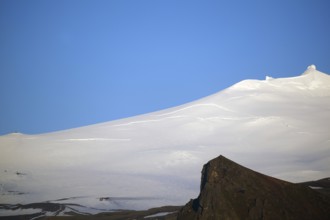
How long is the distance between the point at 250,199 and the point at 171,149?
3242 inches

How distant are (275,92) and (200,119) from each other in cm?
3832

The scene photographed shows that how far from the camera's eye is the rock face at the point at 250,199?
677 inches

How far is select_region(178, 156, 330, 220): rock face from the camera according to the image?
1719 centimetres

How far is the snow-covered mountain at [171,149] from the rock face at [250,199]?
4122 cm

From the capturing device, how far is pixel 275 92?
474 ft

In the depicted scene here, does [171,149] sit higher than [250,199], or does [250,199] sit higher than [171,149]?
[171,149]

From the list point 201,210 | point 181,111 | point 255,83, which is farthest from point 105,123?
point 201,210

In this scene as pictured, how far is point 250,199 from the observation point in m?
17.8

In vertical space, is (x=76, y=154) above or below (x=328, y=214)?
above

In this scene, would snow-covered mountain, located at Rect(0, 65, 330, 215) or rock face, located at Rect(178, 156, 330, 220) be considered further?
snow-covered mountain, located at Rect(0, 65, 330, 215)

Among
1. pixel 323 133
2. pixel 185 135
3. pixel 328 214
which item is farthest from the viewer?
pixel 185 135

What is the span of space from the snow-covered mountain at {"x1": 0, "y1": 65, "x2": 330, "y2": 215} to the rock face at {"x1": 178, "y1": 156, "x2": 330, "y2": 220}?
41.2 meters

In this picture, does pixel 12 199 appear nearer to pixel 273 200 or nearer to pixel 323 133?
pixel 273 200

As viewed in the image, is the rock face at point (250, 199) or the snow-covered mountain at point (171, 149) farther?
the snow-covered mountain at point (171, 149)
